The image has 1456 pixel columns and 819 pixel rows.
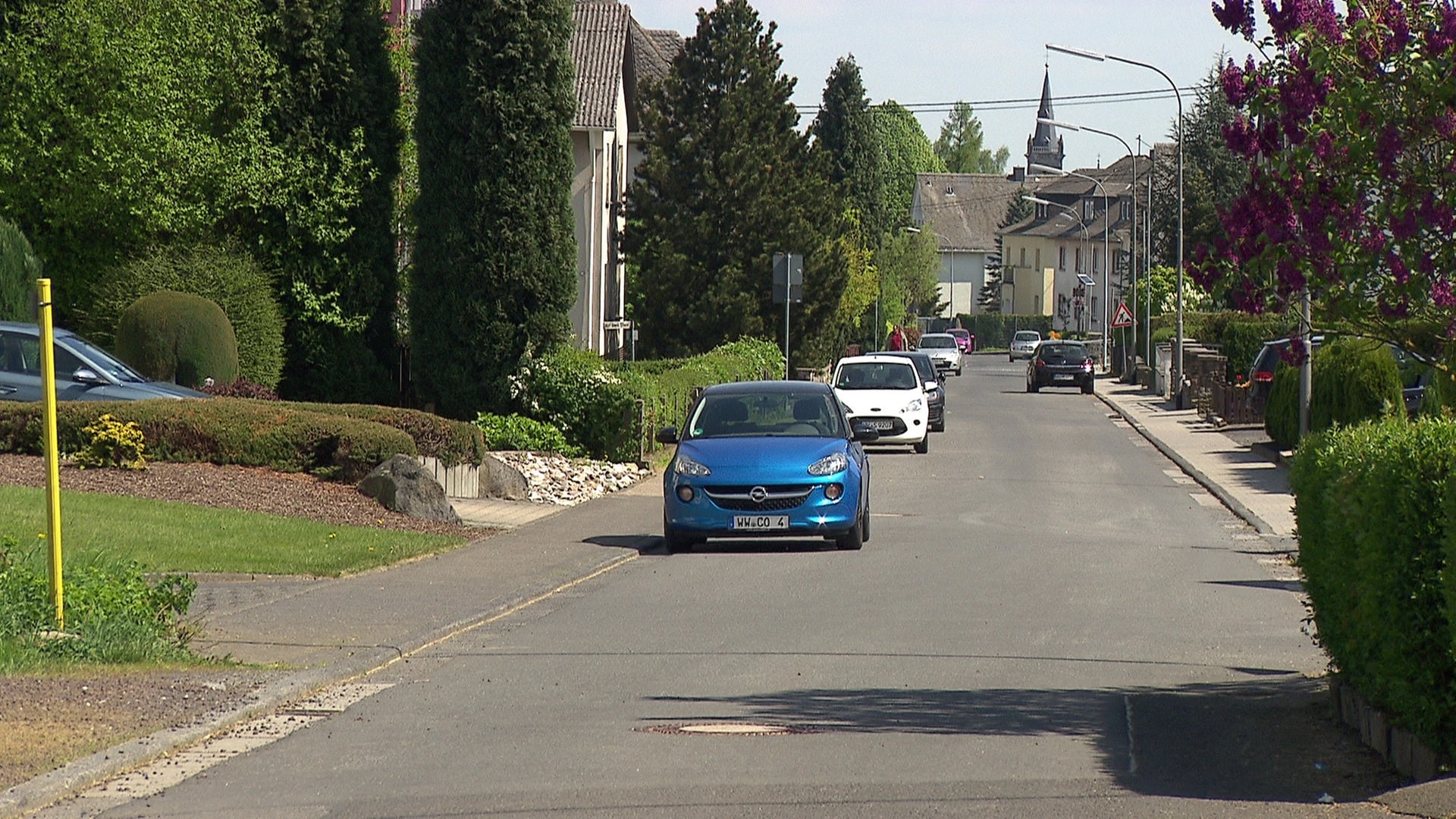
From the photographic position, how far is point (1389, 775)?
7.49 m

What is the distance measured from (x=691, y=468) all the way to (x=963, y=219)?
455ft

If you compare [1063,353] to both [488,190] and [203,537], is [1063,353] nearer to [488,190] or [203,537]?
[488,190]

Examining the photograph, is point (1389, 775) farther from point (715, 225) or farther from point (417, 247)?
point (715, 225)

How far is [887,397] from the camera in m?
32.3

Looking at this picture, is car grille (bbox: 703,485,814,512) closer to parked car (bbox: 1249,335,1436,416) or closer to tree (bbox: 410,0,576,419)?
parked car (bbox: 1249,335,1436,416)

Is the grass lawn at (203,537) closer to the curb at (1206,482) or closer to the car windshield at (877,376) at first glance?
the curb at (1206,482)

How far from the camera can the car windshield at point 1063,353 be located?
5841 centimetres

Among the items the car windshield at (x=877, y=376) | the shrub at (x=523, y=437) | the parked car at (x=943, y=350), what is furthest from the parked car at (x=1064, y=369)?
the shrub at (x=523, y=437)

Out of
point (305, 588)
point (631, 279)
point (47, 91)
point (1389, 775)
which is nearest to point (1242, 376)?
point (631, 279)

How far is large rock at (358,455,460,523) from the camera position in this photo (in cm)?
1888

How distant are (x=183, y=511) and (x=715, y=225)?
94.9 feet

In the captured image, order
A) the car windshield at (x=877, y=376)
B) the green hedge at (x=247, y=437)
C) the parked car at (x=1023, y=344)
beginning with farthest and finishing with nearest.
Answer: the parked car at (x=1023, y=344), the car windshield at (x=877, y=376), the green hedge at (x=247, y=437)

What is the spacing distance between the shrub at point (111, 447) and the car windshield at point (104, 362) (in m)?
3.32

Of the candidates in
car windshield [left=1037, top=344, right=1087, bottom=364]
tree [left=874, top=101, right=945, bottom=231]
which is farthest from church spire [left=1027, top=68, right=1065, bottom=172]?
car windshield [left=1037, top=344, right=1087, bottom=364]
